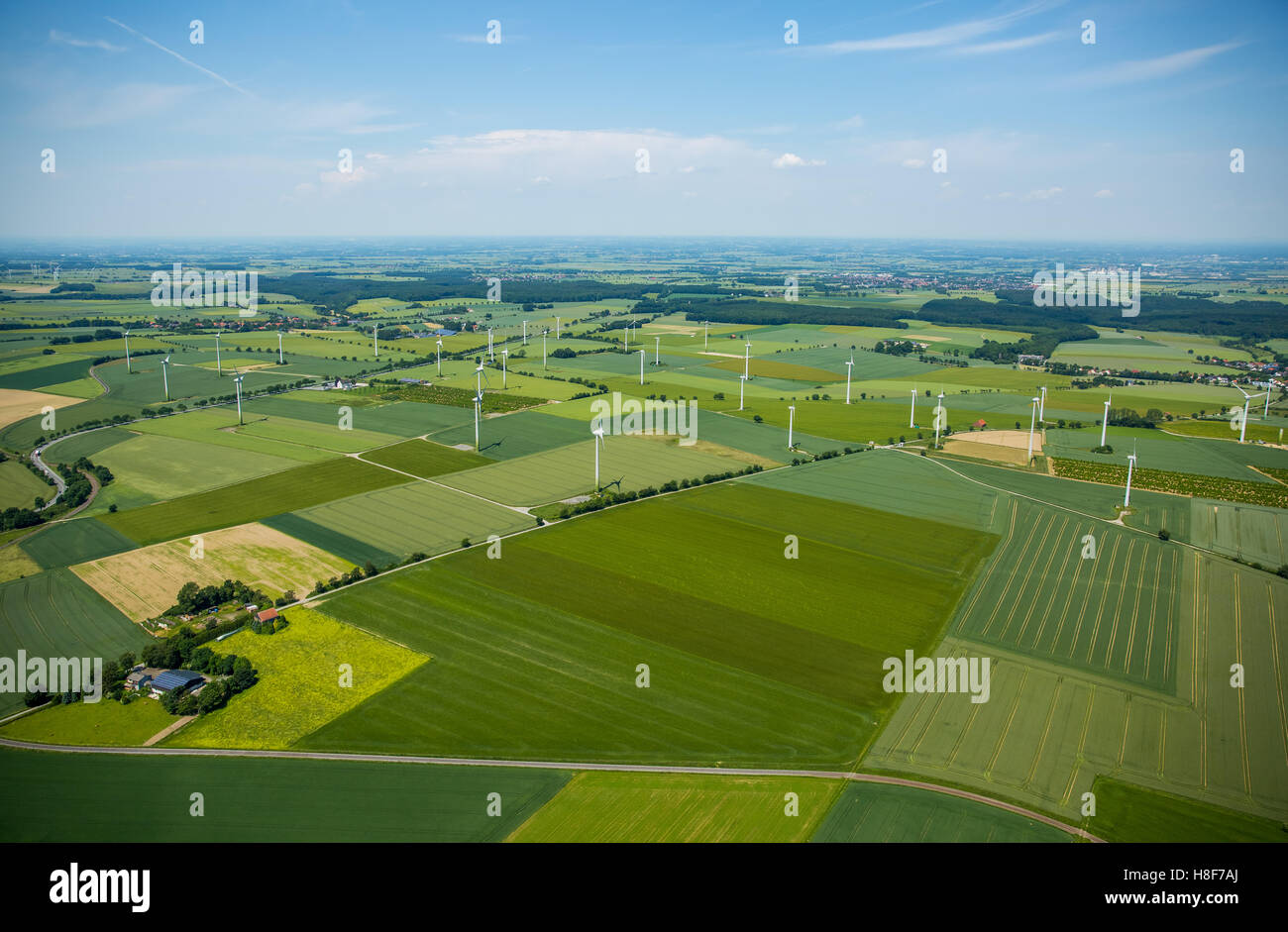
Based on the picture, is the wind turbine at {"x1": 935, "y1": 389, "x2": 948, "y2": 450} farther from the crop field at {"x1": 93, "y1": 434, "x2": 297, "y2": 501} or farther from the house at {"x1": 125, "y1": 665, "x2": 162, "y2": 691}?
the house at {"x1": 125, "y1": 665, "x2": 162, "y2": 691}

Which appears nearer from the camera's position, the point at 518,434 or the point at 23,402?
the point at 518,434

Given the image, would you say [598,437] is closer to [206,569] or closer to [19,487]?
[206,569]

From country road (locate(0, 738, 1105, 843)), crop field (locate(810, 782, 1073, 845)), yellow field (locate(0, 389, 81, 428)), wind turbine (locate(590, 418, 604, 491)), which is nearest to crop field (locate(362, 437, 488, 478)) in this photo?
wind turbine (locate(590, 418, 604, 491))

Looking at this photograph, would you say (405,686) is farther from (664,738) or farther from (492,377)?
(492,377)

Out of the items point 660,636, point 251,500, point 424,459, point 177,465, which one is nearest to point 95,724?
point 660,636
